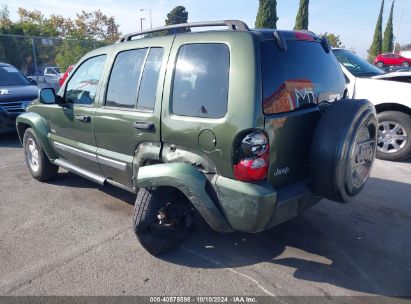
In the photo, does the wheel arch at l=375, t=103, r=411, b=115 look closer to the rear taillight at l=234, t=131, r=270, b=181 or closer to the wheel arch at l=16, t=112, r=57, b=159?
the rear taillight at l=234, t=131, r=270, b=181

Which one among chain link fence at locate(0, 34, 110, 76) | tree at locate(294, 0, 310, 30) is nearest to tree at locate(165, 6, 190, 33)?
tree at locate(294, 0, 310, 30)

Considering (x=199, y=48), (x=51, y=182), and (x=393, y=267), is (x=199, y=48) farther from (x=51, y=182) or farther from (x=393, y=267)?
(x=51, y=182)

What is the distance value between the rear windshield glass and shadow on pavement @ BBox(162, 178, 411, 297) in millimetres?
1338

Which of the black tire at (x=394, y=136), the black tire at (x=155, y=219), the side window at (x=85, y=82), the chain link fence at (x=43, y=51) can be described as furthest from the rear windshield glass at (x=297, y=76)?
the chain link fence at (x=43, y=51)

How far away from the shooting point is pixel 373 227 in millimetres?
3500

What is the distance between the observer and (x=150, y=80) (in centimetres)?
298

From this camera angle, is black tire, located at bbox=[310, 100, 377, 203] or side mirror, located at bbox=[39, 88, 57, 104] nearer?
black tire, located at bbox=[310, 100, 377, 203]

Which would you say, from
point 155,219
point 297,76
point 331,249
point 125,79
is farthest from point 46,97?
point 331,249

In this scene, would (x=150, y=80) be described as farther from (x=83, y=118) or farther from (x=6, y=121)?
(x=6, y=121)

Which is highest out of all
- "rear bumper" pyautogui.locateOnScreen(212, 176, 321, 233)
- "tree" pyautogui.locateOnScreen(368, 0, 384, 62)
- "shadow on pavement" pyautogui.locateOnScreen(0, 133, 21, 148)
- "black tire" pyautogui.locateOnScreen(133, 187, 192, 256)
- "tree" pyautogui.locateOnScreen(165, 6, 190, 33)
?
"tree" pyautogui.locateOnScreen(165, 6, 190, 33)

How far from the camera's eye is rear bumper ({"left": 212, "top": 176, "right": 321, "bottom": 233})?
234cm

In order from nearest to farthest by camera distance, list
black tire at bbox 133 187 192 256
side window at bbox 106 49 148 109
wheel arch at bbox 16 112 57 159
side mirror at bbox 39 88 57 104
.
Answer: black tire at bbox 133 187 192 256 < side window at bbox 106 49 148 109 < side mirror at bbox 39 88 57 104 < wheel arch at bbox 16 112 57 159

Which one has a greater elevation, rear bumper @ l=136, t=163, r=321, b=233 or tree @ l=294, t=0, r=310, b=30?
tree @ l=294, t=0, r=310, b=30

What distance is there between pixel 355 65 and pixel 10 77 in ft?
26.5
